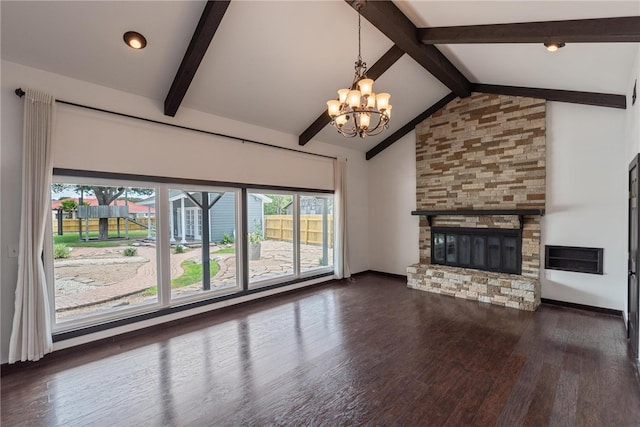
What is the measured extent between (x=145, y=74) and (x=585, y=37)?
472cm

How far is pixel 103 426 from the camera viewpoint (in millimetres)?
2248

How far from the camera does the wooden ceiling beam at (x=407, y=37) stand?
10.9 feet

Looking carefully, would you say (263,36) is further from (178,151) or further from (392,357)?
(392,357)

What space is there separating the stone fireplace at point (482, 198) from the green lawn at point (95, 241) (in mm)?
4867

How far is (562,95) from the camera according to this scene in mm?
4668

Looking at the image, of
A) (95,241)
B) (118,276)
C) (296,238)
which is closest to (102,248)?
(95,241)

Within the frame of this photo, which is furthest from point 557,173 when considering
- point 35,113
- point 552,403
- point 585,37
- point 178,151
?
point 35,113

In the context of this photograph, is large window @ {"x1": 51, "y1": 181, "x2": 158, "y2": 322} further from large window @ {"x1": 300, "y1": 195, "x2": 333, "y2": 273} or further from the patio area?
large window @ {"x1": 300, "y1": 195, "x2": 333, "y2": 273}

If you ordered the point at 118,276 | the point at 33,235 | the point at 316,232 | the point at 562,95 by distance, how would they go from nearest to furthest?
the point at 33,235
the point at 118,276
the point at 562,95
the point at 316,232

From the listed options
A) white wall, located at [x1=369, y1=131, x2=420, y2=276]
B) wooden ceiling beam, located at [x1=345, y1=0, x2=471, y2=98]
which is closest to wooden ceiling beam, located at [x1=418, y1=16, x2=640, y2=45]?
wooden ceiling beam, located at [x1=345, y1=0, x2=471, y2=98]

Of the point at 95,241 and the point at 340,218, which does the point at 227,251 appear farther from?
the point at 340,218

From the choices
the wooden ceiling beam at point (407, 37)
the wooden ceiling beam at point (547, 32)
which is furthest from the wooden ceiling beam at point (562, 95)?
the wooden ceiling beam at point (547, 32)

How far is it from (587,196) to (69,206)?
281 inches

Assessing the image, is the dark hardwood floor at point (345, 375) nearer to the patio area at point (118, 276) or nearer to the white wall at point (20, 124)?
→ the patio area at point (118, 276)
